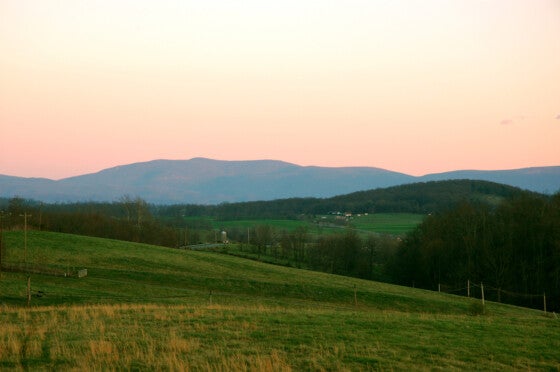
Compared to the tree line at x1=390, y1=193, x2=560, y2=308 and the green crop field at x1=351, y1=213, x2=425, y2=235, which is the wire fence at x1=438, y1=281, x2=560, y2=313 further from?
the green crop field at x1=351, y1=213, x2=425, y2=235

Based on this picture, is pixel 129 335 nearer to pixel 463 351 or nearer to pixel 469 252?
pixel 463 351

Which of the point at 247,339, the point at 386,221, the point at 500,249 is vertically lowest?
the point at 247,339

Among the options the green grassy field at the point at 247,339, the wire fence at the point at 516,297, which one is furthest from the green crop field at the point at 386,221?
the green grassy field at the point at 247,339

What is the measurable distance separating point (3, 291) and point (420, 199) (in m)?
157

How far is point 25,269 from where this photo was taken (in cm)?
4816

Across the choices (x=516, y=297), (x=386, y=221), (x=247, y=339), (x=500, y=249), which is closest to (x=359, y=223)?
(x=386, y=221)

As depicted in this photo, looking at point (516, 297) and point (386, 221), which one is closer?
point (516, 297)

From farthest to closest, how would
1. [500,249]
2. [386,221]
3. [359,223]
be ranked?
[359,223] < [386,221] < [500,249]

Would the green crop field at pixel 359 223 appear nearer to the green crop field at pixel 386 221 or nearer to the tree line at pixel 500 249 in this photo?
the green crop field at pixel 386 221

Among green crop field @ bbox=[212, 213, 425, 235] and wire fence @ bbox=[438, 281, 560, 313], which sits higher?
green crop field @ bbox=[212, 213, 425, 235]

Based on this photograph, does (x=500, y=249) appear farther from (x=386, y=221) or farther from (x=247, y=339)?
(x=386, y=221)

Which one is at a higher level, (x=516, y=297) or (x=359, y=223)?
(x=359, y=223)

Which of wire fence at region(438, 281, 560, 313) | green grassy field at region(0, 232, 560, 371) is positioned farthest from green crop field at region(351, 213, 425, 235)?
green grassy field at region(0, 232, 560, 371)

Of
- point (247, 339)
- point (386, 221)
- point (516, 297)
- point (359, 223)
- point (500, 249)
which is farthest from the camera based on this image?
point (359, 223)
